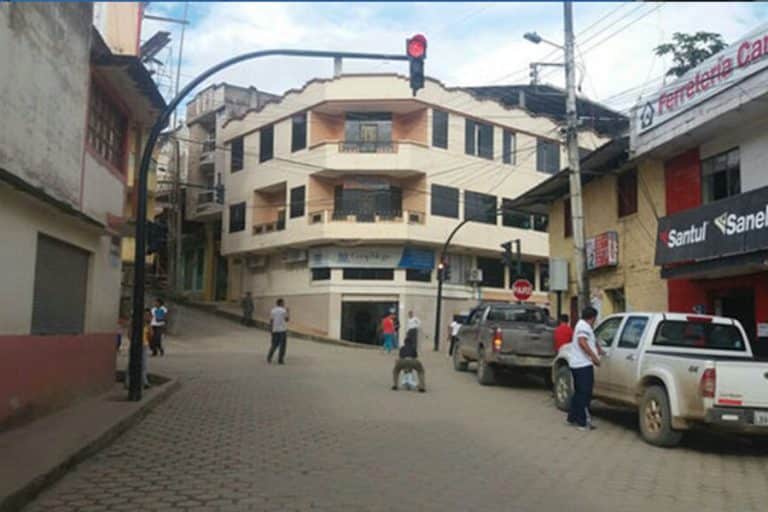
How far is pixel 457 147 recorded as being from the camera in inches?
1480

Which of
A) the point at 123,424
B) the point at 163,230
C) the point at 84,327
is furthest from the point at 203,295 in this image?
the point at 123,424

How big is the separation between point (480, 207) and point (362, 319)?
8.40 metres

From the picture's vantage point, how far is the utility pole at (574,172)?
16406mm

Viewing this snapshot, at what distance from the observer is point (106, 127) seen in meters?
14.4

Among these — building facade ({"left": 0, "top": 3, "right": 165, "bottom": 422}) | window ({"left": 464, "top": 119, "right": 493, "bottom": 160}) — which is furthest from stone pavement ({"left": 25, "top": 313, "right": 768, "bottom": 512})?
window ({"left": 464, "top": 119, "right": 493, "bottom": 160})

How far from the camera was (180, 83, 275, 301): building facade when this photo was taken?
149 ft

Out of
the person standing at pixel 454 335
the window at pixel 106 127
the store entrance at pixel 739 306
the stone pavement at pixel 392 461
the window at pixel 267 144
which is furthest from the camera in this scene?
the window at pixel 267 144

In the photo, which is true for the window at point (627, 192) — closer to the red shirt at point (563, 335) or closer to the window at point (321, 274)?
the red shirt at point (563, 335)

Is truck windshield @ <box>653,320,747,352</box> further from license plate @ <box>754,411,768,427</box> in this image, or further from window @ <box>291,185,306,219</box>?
window @ <box>291,185,306,219</box>

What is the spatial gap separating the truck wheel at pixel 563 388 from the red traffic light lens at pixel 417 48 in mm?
5753

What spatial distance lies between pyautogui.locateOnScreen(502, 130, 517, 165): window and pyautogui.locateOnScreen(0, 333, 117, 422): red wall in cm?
2966

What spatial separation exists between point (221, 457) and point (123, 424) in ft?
7.60

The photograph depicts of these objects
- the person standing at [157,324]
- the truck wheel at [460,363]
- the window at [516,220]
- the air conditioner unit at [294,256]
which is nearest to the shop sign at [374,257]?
the air conditioner unit at [294,256]

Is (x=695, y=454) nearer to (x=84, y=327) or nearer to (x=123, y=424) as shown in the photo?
(x=123, y=424)
